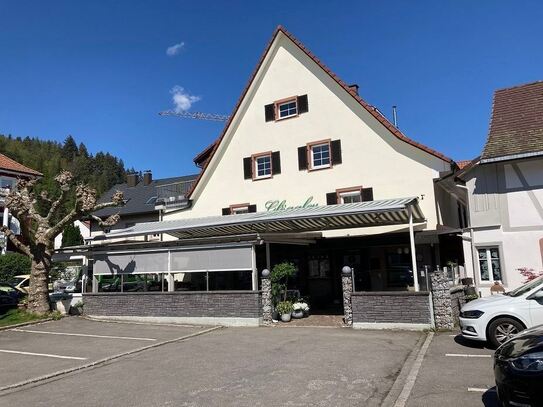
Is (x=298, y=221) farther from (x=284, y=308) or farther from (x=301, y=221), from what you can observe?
(x=284, y=308)

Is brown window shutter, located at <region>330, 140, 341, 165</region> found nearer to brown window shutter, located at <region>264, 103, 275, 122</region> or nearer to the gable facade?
the gable facade

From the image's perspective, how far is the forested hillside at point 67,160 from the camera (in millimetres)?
97312

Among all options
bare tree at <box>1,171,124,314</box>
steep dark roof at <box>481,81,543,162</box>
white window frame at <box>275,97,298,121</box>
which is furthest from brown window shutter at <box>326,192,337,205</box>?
bare tree at <box>1,171,124,314</box>

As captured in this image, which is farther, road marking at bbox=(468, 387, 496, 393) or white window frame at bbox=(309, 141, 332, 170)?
white window frame at bbox=(309, 141, 332, 170)

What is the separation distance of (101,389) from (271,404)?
10.4 feet

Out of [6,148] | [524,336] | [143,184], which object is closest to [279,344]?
[524,336]

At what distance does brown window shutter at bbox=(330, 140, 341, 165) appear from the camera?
820 inches

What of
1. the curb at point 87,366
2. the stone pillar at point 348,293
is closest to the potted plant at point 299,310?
the stone pillar at point 348,293

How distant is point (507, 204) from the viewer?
16516 mm

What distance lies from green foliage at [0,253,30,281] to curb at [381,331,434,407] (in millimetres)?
33100

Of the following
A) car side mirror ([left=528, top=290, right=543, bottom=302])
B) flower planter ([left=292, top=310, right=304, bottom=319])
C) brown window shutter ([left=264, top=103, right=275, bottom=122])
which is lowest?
flower planter ([left=292, top=310, right=304, bottom=319])

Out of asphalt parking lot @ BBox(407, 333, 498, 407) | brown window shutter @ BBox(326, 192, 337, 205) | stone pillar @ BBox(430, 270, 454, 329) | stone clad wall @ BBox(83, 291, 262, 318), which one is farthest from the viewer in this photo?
brown window shutter @ BBox(326, 192, 337, 205)

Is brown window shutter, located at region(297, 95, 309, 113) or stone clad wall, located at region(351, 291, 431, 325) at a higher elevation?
brown window shutter, located at region(297, 95, 309, 113)

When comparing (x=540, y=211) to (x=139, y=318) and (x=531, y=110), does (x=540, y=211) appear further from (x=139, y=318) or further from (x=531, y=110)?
(x=139, y=318)
